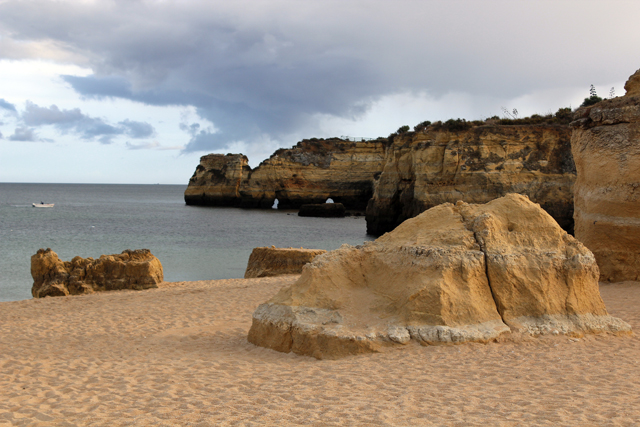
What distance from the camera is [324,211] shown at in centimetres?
4675

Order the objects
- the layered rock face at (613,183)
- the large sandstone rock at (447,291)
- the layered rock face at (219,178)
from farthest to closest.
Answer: the layered rock face at (219,178) → the layered rock face at (613,183) → the large sandstone rock at (447,291)

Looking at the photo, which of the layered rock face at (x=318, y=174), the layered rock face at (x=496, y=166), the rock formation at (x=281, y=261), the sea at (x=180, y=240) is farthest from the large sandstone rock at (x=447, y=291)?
the layered rock face at (x=318, y=174)

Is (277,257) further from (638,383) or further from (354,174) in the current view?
(354,174)

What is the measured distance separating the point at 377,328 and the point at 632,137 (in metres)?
7.65

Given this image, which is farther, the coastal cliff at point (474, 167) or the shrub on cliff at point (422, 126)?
the shrub on cliff at point (422, 126)

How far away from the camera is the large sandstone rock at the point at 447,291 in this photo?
219 inches

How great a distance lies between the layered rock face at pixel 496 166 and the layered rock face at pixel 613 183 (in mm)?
14816

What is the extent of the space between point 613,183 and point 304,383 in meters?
8.62

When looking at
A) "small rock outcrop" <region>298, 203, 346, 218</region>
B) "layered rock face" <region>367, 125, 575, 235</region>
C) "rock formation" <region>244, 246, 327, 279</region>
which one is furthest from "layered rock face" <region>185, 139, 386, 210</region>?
"rock formation" <region>244, 246, 327, 279</region>

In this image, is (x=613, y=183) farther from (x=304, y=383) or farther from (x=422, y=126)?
(x=422, y=126)

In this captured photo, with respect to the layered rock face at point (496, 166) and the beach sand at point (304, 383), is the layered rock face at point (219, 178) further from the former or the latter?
the beach sand at point (304, 383)

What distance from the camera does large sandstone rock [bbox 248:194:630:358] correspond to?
18.2 feet

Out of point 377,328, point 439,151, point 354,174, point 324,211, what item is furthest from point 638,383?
point 354,174

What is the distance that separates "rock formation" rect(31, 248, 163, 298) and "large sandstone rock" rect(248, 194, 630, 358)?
7.51m
